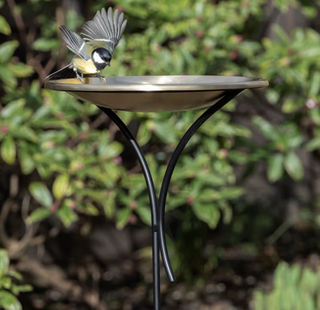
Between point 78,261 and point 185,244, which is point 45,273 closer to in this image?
point 78,261

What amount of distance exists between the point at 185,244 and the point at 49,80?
81.1 inches

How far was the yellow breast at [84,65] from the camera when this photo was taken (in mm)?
1631

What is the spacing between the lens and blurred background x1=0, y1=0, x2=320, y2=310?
2631mm

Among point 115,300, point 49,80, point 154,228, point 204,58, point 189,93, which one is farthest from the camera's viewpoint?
point 115,300

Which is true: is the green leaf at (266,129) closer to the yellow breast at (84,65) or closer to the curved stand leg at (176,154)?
the curved stand leg at (176,154)

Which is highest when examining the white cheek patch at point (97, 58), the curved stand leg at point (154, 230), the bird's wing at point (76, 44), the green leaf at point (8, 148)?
the green leaf at point (8, 148)

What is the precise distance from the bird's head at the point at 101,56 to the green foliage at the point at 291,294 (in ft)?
4.27

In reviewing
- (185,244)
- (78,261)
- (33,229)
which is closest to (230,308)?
(185,244)

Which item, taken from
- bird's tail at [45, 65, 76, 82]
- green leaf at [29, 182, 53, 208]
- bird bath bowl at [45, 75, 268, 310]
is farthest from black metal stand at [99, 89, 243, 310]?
green leaf at [29, 182, 53, 208]

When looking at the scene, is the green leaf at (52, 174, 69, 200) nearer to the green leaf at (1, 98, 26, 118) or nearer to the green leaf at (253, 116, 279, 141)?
the green leaf at (1, 98, 26, 118)

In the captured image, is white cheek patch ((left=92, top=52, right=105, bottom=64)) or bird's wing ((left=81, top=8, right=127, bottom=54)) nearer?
white cheek patch ((left=92, top=52, right=105, bottom=64))

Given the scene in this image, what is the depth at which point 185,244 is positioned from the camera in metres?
3.61

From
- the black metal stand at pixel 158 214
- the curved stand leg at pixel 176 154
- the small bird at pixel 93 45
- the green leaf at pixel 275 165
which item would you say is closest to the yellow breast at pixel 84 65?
the small bird at pixel 93 45

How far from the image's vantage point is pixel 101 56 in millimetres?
1604
